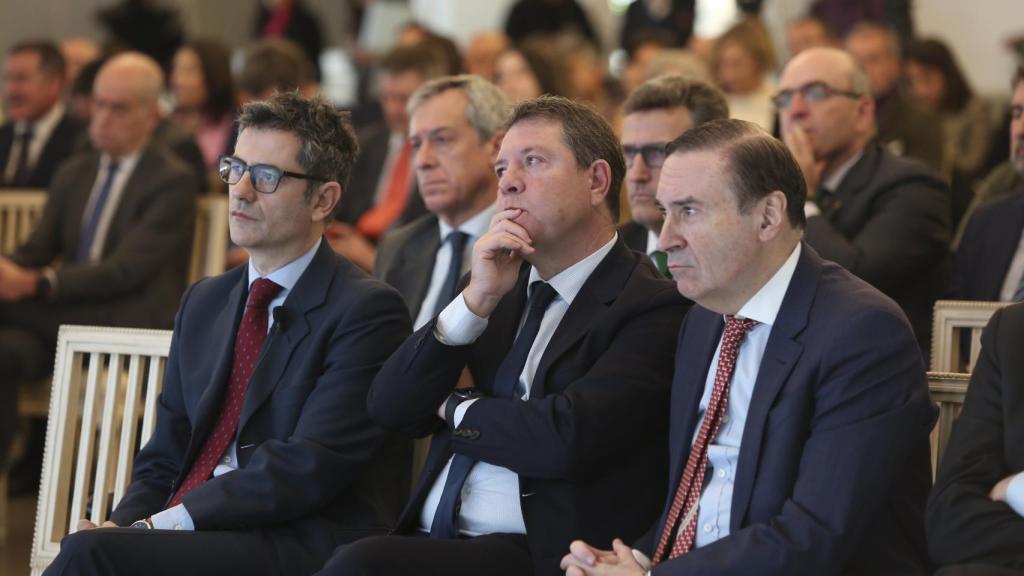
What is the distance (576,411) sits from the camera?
105 inches

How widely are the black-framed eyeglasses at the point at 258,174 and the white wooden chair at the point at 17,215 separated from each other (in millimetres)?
2723

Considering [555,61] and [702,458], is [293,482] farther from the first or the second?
[555,61]

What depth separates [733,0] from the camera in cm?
940

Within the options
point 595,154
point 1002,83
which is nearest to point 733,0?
point 1002,83

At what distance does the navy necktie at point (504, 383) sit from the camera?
2.80 m

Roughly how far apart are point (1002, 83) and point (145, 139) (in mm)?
4839

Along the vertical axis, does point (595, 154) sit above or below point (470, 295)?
above

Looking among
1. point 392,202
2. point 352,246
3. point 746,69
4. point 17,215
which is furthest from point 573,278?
point 746,69

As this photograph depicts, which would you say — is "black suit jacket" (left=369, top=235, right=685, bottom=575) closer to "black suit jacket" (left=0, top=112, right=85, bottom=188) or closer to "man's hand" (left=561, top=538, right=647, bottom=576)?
"man's hand" (left=561, top=538, right=647, bottom=576)

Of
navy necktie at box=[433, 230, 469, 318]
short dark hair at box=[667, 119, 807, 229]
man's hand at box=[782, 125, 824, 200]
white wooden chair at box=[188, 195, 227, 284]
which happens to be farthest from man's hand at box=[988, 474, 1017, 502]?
white wooden chair at box=[188, 195, 227, 284]

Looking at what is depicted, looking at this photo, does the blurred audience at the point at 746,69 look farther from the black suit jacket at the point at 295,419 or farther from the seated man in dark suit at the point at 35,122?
the black suit jacket at the point at 295,419

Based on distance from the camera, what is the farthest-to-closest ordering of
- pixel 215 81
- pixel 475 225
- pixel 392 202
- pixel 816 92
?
pixel 215 81 → pixel 392 202 → pixel 816 92 → pixel 475 225

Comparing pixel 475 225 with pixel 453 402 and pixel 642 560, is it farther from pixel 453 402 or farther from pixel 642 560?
pixel 642 560

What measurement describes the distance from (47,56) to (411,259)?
11.4 feet
